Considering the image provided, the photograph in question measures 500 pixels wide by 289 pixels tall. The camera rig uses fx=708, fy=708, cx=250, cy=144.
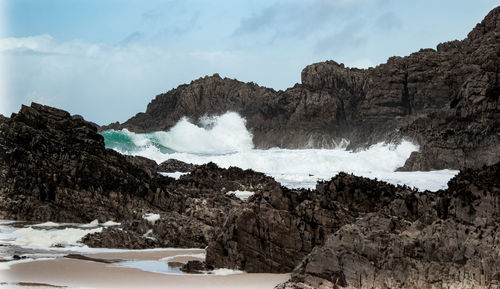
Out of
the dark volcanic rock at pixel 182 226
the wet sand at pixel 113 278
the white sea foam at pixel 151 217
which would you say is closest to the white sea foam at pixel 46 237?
the dark volcanic rock at pixel 182 226

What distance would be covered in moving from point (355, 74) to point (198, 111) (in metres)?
A: 18.6

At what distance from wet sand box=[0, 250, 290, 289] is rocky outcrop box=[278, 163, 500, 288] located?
70.5 inches

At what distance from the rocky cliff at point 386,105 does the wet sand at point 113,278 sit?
1110 inches

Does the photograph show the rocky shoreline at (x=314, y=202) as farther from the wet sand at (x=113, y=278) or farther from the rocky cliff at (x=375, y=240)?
the wet sand at (x=113, y=278)

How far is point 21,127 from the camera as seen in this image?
84.7 feet

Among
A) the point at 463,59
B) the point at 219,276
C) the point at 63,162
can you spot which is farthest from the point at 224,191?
the point at 463,59

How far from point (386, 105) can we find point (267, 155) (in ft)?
51.0

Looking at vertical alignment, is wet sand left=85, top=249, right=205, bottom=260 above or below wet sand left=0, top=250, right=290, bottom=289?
above

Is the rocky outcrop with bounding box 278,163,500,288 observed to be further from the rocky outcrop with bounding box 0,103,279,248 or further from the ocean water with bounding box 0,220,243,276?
the rocky outcrop with bounding box 0,103,279,248

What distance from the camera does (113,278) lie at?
1281 cm

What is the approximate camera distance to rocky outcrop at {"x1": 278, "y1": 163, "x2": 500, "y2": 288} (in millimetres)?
10078

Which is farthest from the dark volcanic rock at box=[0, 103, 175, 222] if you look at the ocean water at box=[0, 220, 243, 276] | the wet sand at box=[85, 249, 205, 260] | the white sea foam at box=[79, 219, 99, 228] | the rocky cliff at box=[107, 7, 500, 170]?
the rocky cliff at box=[107, 7, 500, 170]

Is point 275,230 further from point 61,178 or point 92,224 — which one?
point 61,178

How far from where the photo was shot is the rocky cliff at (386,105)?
41.2m
